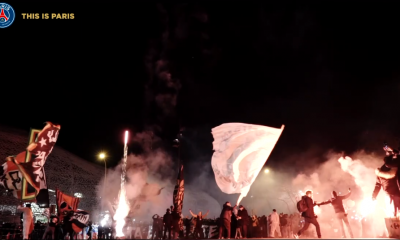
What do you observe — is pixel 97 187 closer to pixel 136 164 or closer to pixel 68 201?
pixel 136 164

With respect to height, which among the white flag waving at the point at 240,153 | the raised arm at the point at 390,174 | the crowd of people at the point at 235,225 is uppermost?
the white flag waving at the point at 240,153

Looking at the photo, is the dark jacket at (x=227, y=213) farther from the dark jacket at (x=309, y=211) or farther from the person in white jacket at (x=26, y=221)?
the person in white jacket at (x=26, y=221)

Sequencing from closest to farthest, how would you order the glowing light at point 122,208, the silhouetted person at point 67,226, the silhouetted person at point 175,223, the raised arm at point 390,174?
the raised arm at point 390,174, the silhouetted person at point 67,226, the silhouetted person at point 175,223, the glowing light at point 122,208

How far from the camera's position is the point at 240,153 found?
15336mm

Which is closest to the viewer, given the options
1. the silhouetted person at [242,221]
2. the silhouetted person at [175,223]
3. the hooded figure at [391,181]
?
the hooded figure at [391,181]

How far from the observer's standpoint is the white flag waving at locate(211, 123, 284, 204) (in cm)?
1495

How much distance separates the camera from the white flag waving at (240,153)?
589 inches

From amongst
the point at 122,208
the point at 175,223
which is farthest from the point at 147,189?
the point at 175,223

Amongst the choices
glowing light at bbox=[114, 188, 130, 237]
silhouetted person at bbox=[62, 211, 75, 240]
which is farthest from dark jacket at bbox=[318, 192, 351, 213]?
glowing light at bbox=[114, 188, 130, 237]

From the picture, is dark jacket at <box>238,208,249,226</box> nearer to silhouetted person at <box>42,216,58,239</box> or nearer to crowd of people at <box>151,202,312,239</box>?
crowd of people at <box>151,202,312,239</box>

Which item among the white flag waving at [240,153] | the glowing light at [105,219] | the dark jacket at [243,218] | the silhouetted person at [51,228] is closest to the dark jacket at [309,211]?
the white flag waving at [240,153]

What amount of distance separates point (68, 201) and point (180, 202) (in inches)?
245

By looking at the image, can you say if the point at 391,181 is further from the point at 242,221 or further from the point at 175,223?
the point at 175,223

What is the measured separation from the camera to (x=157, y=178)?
39.4 metres
